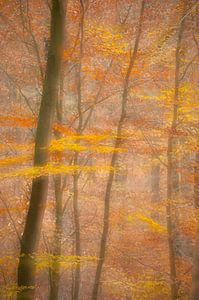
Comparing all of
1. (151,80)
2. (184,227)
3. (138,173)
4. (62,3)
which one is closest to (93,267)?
(184,227)

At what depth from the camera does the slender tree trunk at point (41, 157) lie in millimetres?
8664

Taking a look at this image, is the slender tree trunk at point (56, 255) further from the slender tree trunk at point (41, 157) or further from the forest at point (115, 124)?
the slender tree trunk at point (41, 157)

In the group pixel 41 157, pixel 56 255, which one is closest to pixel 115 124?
pixel 56 255

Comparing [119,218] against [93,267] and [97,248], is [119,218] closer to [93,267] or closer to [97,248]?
[97,248]

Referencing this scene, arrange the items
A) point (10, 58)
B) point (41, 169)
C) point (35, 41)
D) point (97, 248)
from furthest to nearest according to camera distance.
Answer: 1. point (97, 248)
2. point (10, 58)
3. point (35, 41)
4. point (41, 169)

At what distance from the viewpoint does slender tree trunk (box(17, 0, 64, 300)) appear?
8.66 meters

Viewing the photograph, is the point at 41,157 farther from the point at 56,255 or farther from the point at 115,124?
the point at 115,124

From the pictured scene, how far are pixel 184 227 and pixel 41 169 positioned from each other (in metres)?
5.99

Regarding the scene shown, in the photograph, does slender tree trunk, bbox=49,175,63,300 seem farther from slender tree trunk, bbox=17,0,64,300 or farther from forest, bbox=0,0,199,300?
slender tree trunk, bbox=17,0,64,300

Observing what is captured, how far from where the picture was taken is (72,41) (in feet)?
42.1

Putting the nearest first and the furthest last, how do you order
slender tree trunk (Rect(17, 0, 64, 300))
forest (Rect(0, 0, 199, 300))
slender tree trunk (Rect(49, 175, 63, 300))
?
slender tree trunk (Rect(17, 0, 64, 300)) < slender tree trunk (Rect(49, 175, 63, 300)) < forest (Rect(0, 0, 199, 300))

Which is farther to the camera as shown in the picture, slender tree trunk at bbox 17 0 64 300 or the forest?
the forest

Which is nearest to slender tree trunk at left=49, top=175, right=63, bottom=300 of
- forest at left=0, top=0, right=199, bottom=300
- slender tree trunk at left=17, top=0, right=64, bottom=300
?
forest at left=0, top=0, right=199, bottom=300

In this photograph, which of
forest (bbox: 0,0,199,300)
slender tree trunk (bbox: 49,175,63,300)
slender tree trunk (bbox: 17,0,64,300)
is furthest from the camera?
forest (bbox: 0,0,199,300)
